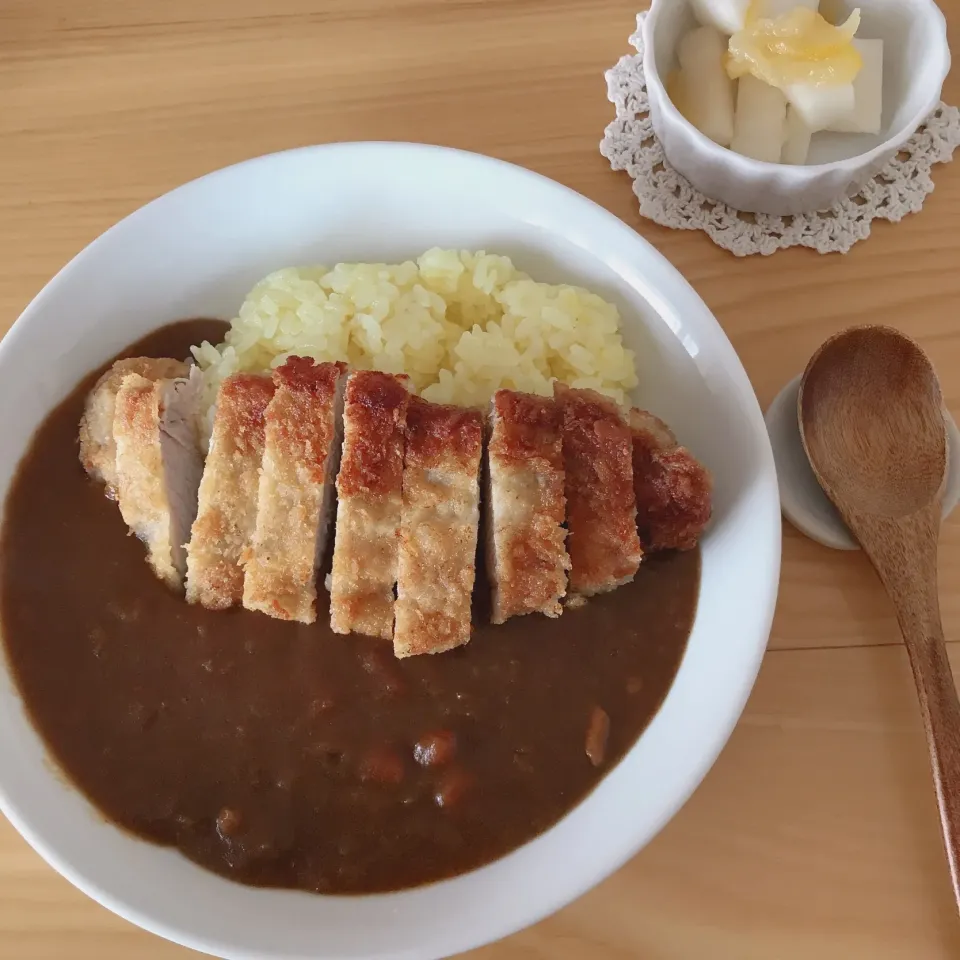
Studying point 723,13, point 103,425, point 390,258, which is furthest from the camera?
point 390,258

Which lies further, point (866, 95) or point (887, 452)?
point (866, 95)

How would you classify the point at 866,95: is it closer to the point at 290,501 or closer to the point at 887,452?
the point at 887,452

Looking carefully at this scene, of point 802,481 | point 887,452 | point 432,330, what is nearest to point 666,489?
point 802,481

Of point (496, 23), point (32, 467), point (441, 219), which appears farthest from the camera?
point (496, 23)

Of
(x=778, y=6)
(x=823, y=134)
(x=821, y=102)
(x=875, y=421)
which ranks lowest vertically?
(x=875, y=421)

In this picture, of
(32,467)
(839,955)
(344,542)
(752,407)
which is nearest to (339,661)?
(344,542)

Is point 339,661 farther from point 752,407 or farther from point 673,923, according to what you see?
point 752,407

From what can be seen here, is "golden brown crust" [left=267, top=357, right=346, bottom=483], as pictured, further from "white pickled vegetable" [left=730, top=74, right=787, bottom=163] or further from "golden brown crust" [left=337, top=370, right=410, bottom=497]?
"white pickled vegetable" [left=730, top=74, right=787, bottom=163]
